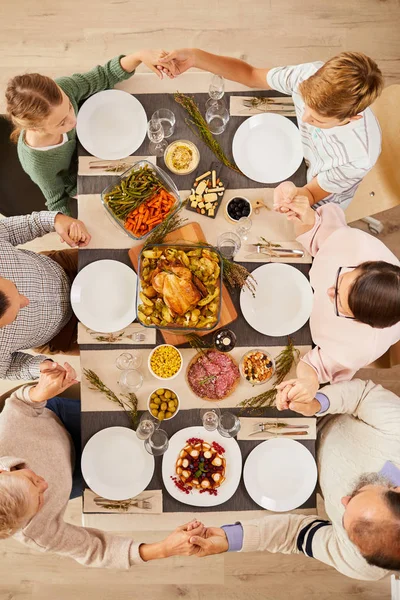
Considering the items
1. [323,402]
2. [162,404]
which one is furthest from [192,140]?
[323,402]

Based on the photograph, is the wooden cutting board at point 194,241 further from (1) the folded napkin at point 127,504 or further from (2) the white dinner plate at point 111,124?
(1) the folded napkin at point 127,504

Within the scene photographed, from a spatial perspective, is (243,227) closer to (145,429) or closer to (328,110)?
(328,110)

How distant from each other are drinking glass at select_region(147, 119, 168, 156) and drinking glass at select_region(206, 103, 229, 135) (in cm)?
19

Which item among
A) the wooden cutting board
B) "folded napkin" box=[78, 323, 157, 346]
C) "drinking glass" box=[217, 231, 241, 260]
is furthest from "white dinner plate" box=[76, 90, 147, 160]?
"folded napkin" box=[78, 323, 157, 346]

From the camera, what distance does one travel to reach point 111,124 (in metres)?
1.93

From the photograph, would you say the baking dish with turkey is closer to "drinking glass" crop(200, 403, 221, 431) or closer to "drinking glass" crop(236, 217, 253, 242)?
"drinking glass" crop(236, 217, 253, 242)

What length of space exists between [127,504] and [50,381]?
1.77 feet

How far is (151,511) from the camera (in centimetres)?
180

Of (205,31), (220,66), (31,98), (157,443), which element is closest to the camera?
(31,98)

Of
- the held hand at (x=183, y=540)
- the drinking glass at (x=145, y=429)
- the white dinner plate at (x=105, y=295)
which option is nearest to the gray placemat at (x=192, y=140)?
the white dinner plate at (x=105, y=295)

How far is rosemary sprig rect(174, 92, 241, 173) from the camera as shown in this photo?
6.29ft

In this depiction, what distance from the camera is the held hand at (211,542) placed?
1.75m

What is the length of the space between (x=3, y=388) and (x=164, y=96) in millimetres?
1849

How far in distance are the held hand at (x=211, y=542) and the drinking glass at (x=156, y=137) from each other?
4.79ft
